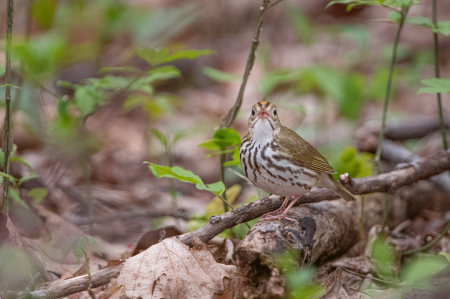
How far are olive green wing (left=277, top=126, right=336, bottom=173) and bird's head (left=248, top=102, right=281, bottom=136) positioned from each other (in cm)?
7

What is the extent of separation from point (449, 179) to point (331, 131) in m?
2.83

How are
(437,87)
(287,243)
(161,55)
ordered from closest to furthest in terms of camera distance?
(287,243)
(437,87)
(161,55)

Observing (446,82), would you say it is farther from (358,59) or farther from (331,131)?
(358,59)

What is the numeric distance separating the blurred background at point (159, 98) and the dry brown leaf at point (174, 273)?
2.37 ft

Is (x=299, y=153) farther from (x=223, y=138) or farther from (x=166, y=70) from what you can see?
(x=166, y=70)

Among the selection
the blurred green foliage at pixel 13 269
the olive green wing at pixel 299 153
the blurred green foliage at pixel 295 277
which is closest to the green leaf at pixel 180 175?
the blurred green foliage at pixel 295 277

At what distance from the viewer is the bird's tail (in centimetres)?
282

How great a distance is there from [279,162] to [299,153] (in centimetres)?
18

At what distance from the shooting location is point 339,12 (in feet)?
33.3

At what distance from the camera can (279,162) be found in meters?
2.65

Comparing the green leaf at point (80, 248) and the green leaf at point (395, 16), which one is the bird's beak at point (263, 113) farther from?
the green leaf at point (80, 248)

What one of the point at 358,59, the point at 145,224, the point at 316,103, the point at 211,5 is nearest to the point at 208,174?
the point at 145,224

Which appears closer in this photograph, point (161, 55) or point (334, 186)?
point (334, 186)

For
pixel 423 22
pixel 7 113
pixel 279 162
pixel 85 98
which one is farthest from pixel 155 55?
pixel 423 22
